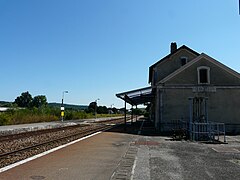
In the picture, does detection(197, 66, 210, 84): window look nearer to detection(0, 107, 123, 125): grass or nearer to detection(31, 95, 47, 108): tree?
detection(0, 107, 123, 125): grass

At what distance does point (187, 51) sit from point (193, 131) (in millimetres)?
14627

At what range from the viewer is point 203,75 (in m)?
23.6

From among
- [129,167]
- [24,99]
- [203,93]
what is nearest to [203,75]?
[203,93]

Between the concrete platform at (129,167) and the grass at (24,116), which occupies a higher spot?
the grass at (24,116)

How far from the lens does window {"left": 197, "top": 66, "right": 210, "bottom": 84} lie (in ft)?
76.9

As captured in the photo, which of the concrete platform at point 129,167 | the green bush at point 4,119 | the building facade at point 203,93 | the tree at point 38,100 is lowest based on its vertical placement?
the concrete platform at point 129,167

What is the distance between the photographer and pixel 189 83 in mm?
23516

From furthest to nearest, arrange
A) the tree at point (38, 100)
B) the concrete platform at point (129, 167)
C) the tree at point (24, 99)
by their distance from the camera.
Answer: the tree at point (24, 99)
the tree at point (38, 100)
the concrete platform at point (129, 167)

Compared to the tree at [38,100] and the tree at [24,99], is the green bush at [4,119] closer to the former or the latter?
the tree at [38,100]

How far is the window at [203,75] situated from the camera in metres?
23.4

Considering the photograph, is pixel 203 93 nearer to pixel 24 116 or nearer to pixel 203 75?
pixel 203 75

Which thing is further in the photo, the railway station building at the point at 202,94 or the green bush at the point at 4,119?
the green bush at the point at 4,119

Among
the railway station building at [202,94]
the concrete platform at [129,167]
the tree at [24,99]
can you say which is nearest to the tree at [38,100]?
the tree at [24,99]

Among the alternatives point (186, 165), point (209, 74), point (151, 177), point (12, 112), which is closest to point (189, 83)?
point (209, 74)
